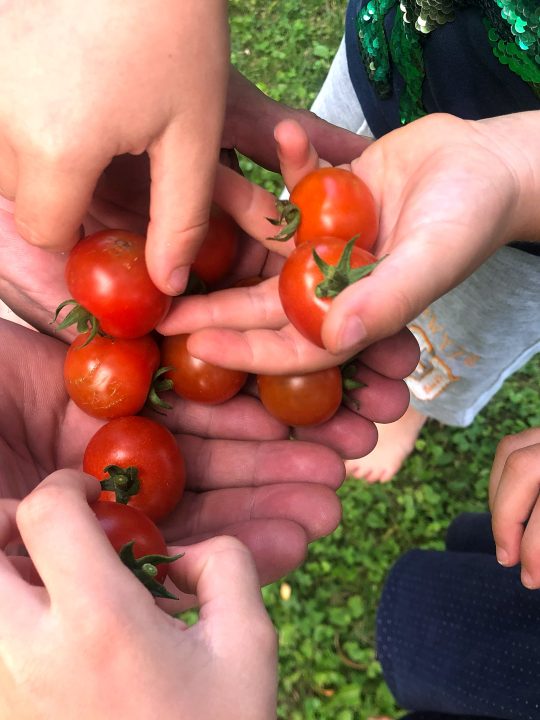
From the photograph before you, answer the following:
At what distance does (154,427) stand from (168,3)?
1.01 metres

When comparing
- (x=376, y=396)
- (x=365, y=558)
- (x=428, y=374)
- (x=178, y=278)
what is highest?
(x=178, y=278)

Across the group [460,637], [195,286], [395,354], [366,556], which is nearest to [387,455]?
[366,556]

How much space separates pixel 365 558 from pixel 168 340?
5.20ft

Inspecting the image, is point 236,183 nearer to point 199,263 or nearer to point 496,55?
point 199,263

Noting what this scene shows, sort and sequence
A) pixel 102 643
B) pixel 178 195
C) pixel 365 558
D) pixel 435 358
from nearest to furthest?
1. pixel 102 643
2. pixel 178 195
3. pixel 435 358
4. pixel 365 558

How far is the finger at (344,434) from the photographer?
1890mm

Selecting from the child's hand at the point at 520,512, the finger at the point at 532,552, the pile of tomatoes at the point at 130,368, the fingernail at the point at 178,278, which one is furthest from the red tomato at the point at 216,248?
the finger at the point at 532,552

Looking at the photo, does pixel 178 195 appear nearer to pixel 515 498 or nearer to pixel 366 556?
pixel 515 498

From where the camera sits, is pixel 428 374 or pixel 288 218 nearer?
pixel 288 218

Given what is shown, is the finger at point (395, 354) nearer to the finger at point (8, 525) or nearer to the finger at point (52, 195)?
the finger at point (52, 195)

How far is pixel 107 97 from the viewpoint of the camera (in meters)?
1.22

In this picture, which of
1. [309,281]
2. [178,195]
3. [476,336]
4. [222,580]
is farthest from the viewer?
[476,336]

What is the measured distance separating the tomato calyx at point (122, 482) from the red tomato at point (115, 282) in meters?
0.36

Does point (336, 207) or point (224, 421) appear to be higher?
point (336, 207)
